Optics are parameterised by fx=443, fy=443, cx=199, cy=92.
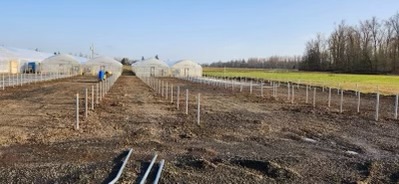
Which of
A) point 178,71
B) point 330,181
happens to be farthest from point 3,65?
point 330,181

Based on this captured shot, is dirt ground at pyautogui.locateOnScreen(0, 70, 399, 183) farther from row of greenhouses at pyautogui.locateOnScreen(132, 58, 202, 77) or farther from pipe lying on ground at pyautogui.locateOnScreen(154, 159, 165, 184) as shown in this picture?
row of greenhouses at pyautogui.locateOnScreen(132, 58, 202, 77)

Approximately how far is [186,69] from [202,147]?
2734 inches

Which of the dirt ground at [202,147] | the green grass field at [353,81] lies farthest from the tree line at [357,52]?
the dirt ground at [202,147]

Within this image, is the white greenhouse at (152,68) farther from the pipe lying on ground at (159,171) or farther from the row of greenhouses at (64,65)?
the pipe lying on ground at (159,171)

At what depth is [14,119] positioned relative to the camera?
1320 cm

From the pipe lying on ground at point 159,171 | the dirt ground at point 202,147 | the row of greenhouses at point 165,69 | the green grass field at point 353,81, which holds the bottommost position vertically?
the dirt ground at point 202,147

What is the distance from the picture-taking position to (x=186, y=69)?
257 ft

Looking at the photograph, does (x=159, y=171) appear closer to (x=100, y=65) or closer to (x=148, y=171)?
(x=148, y=171)

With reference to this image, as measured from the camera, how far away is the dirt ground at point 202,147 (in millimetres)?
6719

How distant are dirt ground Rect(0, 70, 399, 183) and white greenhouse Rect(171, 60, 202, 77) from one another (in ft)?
205

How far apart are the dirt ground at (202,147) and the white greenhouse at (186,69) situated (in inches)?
2464

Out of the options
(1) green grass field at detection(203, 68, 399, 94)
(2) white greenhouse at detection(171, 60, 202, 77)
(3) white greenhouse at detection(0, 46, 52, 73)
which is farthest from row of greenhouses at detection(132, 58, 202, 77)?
(3) white greenhouse at detection(0, 46, 52, 73)

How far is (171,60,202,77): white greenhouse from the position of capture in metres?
78.0

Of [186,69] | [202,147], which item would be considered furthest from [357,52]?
[202,147]
